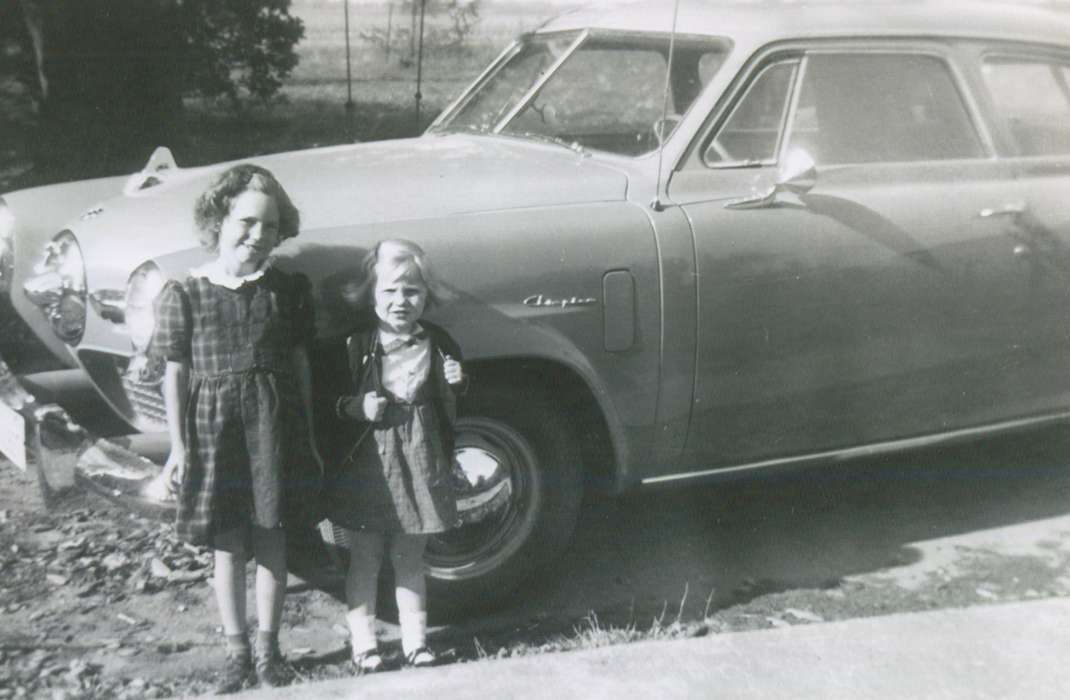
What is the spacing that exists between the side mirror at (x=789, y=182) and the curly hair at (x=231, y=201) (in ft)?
4.18

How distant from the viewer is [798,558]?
3967 mm

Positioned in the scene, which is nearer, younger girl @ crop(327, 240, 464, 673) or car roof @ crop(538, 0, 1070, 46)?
younger girl @ crop(327, 240, 464, 673)

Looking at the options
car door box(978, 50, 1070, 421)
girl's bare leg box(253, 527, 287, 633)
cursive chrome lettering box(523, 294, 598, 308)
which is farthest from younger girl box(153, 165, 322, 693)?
car door box(978, 50, 1070, 421)

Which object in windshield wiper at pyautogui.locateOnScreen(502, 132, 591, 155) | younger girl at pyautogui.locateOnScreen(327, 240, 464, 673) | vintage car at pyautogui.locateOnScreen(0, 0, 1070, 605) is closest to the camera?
younger girl at pyautogui.locateOnScreen(327, 240, 464, 673)

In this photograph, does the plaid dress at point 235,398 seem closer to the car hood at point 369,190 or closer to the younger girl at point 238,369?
the younger girl at point 238,369

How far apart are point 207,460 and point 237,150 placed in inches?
80.1

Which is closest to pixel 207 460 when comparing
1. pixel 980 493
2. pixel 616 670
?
pixel 616 670

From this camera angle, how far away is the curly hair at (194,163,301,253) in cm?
285

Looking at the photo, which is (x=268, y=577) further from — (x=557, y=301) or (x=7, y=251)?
(x=7, y=251)

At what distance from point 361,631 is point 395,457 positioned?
456 mm

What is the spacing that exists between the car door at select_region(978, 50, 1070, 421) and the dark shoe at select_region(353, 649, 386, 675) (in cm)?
225

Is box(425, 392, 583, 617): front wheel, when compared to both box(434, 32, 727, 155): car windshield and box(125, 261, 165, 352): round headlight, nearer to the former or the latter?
box(125, 261, 165, 352): round headlight

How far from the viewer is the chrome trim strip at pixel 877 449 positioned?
3.60m

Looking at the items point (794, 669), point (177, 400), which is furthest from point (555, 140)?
point (794, 669)
